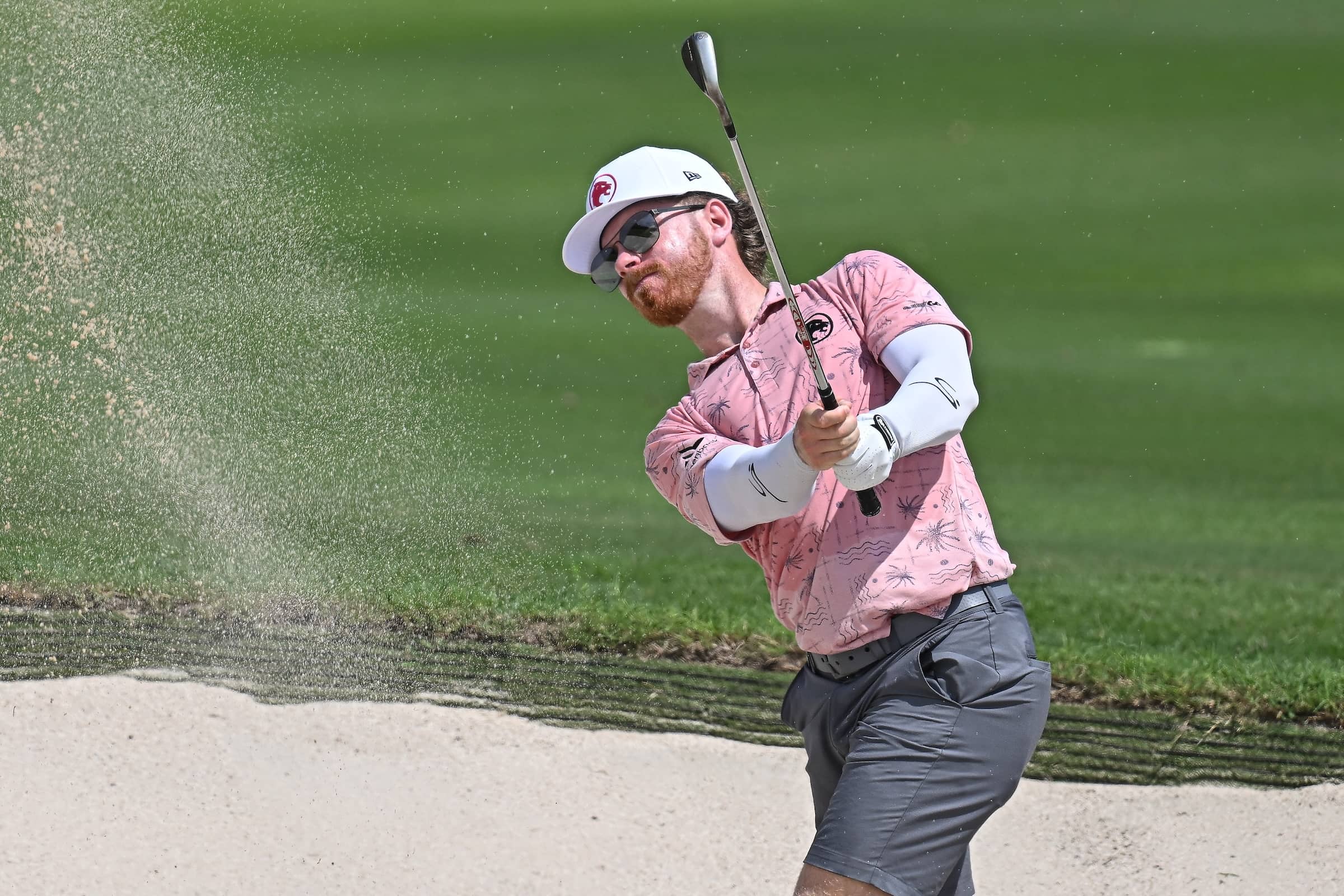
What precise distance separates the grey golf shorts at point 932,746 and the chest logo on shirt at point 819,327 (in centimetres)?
45

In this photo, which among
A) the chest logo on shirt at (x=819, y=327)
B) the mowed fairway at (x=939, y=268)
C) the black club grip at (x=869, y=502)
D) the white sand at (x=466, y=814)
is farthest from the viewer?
the mowed fairway at (x=939, y=268)

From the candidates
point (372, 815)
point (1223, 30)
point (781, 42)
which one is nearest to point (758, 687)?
point (372, 815)

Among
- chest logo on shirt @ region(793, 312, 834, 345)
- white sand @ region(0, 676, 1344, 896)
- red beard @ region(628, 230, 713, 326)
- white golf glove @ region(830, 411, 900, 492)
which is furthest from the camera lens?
white sand @ region(0, 676, 1344, 896)

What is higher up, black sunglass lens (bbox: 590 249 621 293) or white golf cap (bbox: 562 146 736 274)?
white golf cap (bbox: 562 146 736 274)

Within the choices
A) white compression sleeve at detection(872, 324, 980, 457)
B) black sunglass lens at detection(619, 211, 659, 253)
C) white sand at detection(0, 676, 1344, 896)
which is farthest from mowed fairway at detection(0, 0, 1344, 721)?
white compression sleeve at detection(872, 324, 980, 457)

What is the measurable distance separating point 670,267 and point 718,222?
0.43 ft

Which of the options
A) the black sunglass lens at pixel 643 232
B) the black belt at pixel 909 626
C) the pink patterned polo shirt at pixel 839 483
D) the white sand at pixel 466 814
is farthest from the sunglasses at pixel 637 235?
the white sand at pixel 466 814

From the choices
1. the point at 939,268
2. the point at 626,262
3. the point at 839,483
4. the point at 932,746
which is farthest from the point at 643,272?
the point at 939,268

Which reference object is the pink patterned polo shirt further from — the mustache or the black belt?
the mustache

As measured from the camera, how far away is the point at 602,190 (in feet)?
7.82

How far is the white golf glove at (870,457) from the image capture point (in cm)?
191

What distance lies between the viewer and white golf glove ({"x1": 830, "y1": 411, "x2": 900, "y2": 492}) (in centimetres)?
191

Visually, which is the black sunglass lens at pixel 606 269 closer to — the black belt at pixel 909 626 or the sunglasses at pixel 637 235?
the sunglasses at pixel 637 235

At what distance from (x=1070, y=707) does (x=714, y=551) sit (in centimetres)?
158
